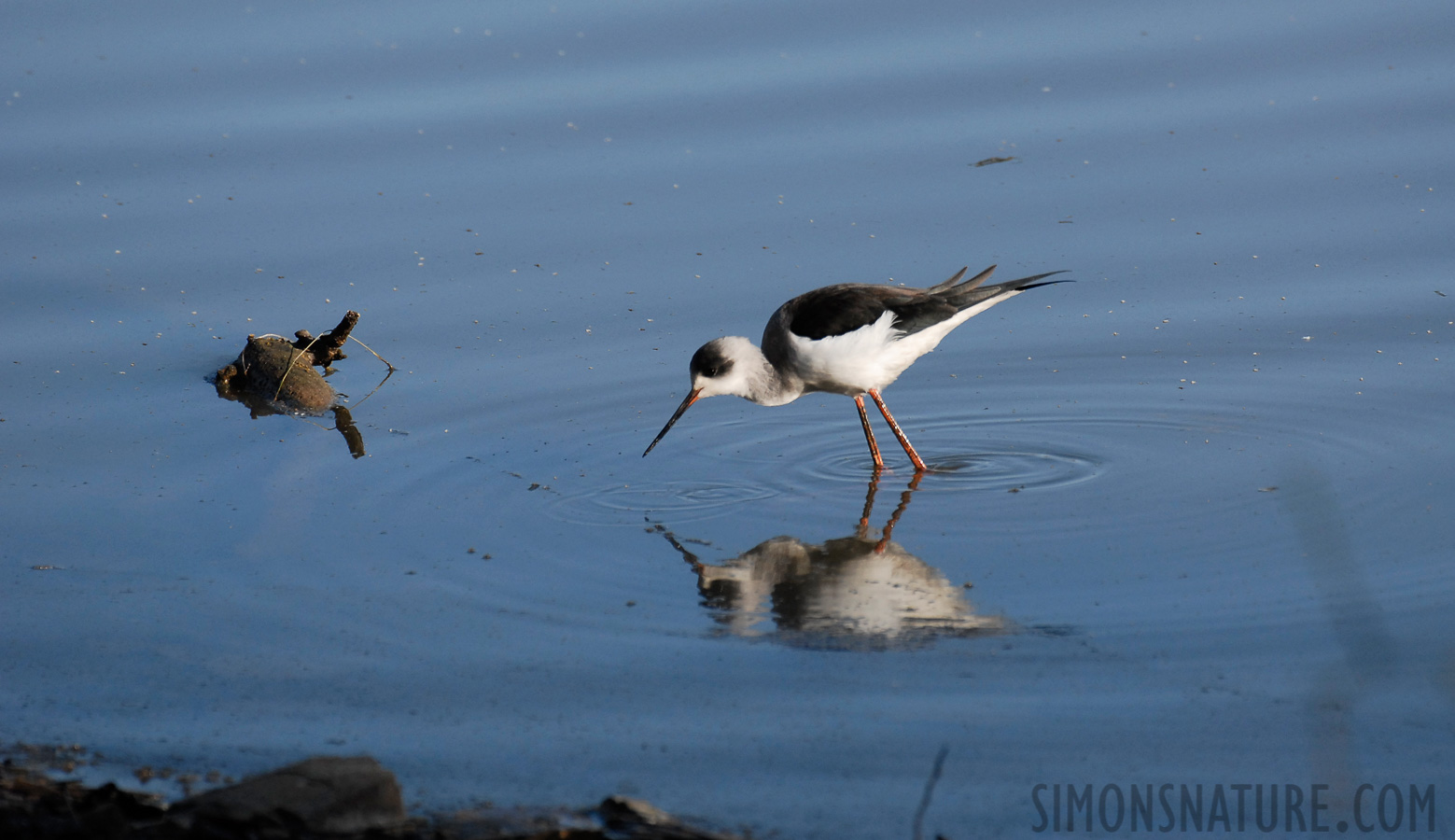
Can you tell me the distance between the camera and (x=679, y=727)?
15.3 feet

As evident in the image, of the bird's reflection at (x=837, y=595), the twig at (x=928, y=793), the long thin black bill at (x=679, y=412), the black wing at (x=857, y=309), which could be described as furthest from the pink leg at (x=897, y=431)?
the twig at (x=928, y=793)

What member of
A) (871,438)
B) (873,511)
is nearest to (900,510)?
(873,511)

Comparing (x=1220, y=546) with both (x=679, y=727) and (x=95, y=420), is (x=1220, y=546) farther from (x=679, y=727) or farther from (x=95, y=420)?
(x=95, y=420)

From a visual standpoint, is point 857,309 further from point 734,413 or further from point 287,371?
point 287,371

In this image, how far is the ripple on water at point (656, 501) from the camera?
6.37 m

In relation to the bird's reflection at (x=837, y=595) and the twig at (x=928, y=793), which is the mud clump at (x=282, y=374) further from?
the twig at (x=928, y=793)

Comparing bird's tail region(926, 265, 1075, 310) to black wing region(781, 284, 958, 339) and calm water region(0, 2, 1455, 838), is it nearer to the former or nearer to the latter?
black wing region(781, 284, 958, 339)

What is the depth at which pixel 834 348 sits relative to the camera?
22.9 feet

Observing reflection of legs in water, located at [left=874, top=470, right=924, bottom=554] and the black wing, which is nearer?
reflection of legs in water, located at [left=874, top=470, right=924, bottom=554]

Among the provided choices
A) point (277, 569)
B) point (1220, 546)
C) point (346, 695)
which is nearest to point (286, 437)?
point (277, 569)

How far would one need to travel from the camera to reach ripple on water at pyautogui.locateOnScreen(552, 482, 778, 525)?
6367 mm

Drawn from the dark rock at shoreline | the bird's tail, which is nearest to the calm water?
the dark rock at shoreline

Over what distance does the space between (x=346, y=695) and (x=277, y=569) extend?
3.83ft

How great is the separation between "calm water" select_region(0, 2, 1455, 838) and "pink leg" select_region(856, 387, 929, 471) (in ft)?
0.26
